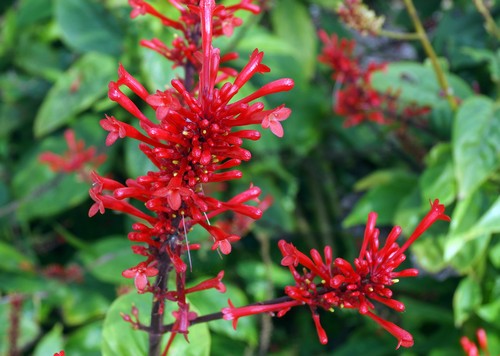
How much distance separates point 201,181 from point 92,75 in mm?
1512

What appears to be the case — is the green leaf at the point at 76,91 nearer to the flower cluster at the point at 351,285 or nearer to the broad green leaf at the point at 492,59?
the broad green leaf at the point at 492,59

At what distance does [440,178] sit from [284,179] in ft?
2.04

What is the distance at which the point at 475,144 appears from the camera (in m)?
1.56

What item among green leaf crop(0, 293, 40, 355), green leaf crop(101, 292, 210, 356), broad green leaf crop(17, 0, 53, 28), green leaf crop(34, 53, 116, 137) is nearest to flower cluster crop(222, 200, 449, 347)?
green leaf crop(101, 292, 210, 356)

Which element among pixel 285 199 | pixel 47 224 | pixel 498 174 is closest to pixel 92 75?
pixel 47 224

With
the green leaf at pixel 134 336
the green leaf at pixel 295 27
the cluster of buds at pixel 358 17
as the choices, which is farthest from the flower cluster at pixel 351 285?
the green leaf at pixel 295 27

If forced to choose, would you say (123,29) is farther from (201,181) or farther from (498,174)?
(201,181)

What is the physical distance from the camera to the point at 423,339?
1.84 meters

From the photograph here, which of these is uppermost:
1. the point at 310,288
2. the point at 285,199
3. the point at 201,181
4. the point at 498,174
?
the point at 201,181

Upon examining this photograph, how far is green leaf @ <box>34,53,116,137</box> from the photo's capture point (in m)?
2.02

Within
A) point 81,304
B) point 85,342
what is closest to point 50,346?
point 85,342

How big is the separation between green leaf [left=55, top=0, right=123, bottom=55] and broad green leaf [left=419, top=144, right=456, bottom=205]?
3.43 ft

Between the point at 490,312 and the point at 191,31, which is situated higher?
the point at 191,31

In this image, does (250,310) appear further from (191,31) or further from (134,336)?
(191,31)
